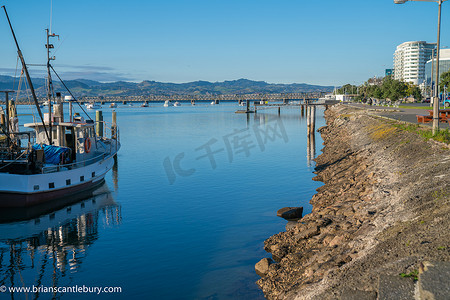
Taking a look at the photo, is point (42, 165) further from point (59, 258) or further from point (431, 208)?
point (431, 208)

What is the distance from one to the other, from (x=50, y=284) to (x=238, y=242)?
28.3ft

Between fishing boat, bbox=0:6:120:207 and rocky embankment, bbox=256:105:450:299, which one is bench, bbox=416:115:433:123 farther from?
fishing boat, bbox=0:6:120:207

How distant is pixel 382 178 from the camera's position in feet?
78.0

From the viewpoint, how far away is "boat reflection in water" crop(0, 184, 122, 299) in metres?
17.3

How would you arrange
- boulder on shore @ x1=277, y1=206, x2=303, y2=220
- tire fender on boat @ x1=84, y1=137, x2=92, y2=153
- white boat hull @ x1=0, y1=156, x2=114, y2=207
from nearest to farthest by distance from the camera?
1. boulder on shore @ x1=277, y1=206, x2=303, y2=220
2. white boat hull @ x1=0, y1=156, x2=114, y2=207
3. tire fender on boat @ x1=84, y1=137, x2=92, y2=153

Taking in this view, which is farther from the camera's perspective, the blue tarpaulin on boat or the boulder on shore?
the blue tarpaulin on boat

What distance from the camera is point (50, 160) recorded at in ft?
96.6

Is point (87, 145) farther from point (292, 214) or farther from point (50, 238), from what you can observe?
point (292, 214)

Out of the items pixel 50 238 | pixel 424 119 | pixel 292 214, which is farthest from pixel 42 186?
pixel 424 119

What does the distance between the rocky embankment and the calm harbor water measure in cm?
153

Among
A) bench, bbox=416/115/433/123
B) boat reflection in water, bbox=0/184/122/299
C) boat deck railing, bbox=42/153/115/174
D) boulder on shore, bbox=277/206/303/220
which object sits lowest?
boat reflection in water, bbox=0/184/122/299

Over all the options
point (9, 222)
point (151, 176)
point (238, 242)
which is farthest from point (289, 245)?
point (151, 176)

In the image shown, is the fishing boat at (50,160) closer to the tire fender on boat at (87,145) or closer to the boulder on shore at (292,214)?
the tire fender on boat at (87,145)

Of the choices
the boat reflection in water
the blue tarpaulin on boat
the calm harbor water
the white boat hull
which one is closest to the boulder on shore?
the calm harbor water
